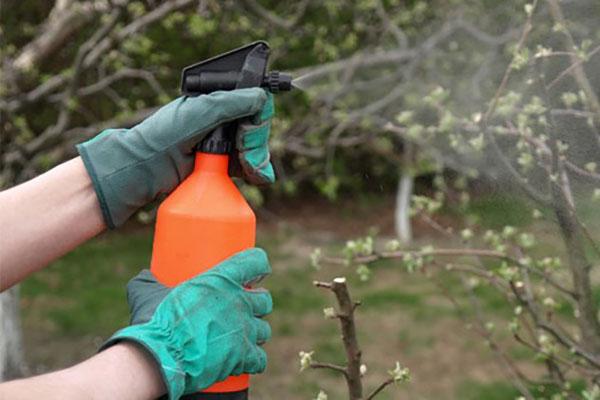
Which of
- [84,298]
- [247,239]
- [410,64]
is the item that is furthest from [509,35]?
[84,298]

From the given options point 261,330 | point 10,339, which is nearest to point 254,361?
point 261,330

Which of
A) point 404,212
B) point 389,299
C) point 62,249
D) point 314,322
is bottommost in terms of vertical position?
point 404,212

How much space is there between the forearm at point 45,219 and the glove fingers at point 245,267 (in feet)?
0.94

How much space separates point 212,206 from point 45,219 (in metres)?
0.33

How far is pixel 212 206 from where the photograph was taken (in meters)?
1.99

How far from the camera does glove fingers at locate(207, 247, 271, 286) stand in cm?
192

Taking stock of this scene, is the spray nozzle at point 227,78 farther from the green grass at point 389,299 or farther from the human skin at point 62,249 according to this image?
the green grass at point 389,299

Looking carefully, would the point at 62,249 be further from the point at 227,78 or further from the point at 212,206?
the point at 227,78

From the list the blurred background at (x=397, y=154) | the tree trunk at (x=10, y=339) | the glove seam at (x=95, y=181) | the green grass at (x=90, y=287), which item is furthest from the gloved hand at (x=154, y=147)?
the green grass at (x=90, y=287)

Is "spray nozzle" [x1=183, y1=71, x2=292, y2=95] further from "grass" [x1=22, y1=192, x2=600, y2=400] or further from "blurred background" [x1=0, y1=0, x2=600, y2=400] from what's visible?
"grass" [x1=22, y1=192, x2=600, y2=400]

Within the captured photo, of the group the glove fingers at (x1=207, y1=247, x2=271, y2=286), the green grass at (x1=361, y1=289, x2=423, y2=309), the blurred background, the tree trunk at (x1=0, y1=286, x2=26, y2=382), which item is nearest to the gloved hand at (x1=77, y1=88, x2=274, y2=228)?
the glove fingers at (x1=207, y1=247, x2=271, y2=286)

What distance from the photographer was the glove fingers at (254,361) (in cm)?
195

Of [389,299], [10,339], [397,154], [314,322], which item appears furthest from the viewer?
[397,154]

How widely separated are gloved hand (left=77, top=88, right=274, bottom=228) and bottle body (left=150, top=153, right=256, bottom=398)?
0.05 m
